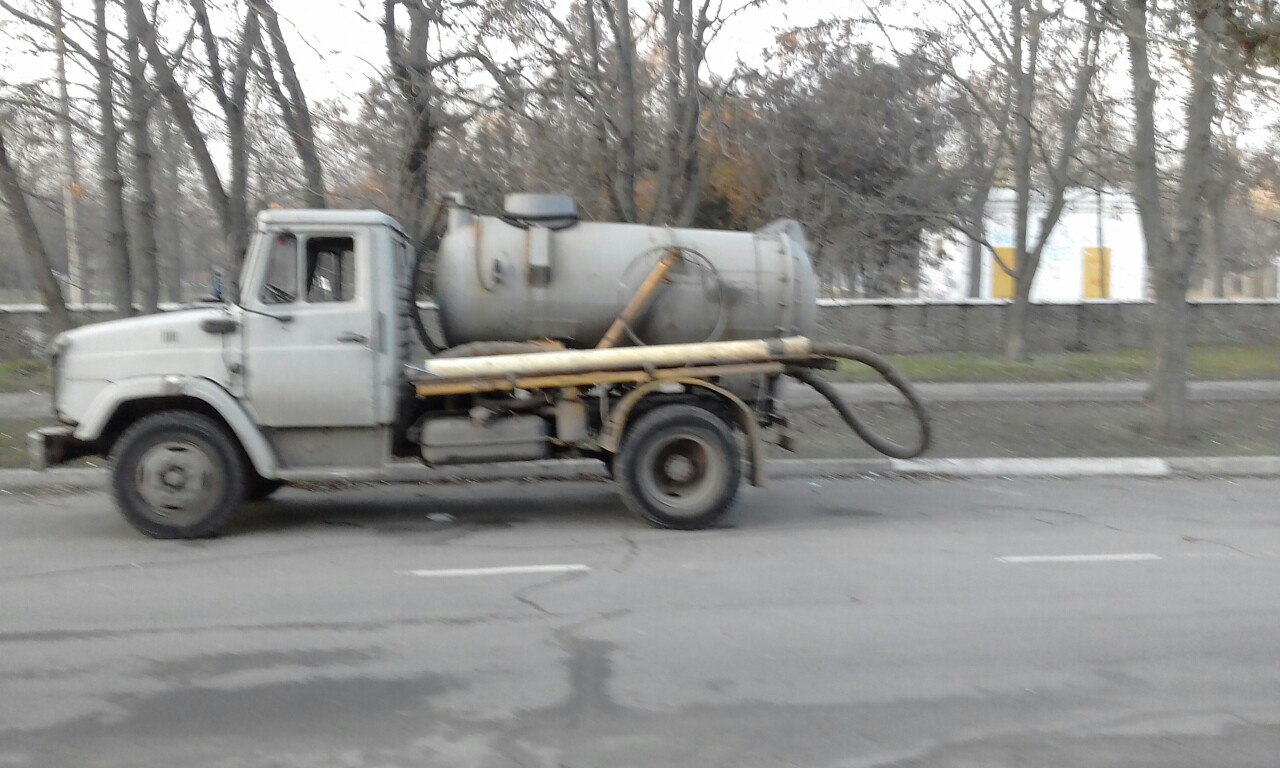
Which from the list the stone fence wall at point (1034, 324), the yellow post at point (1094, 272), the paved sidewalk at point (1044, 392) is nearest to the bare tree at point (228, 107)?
the paved sidewalk at point (1044, 392)

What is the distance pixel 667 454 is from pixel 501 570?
1.98m

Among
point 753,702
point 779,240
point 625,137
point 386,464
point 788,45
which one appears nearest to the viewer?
point 753,702

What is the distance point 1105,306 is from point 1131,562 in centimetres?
1870

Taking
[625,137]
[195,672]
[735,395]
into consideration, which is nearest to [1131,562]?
[735,395]

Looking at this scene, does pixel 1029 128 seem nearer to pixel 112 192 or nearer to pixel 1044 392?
pixel 1044 392

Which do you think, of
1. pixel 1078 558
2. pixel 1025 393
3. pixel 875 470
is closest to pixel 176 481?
pixel 1078 558

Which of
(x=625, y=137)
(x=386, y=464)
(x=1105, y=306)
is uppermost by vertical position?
(x=625, y=137)

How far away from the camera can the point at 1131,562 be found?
320 inches

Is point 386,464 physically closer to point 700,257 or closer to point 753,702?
point 700,257

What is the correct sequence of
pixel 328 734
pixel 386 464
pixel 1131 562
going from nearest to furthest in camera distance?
pixel 328 734, pixel 1131 562, pixel 386 464

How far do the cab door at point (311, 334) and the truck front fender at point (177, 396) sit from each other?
0.14 m

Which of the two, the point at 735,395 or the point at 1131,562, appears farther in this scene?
the point at 735,395

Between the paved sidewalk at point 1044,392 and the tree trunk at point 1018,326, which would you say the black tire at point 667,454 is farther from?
the tree trunk at point 1018,326

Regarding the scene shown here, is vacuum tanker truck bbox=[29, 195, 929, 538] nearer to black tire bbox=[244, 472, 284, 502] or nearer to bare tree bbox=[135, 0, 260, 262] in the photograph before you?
black tire bbox=[244, 472, 284, 502]
